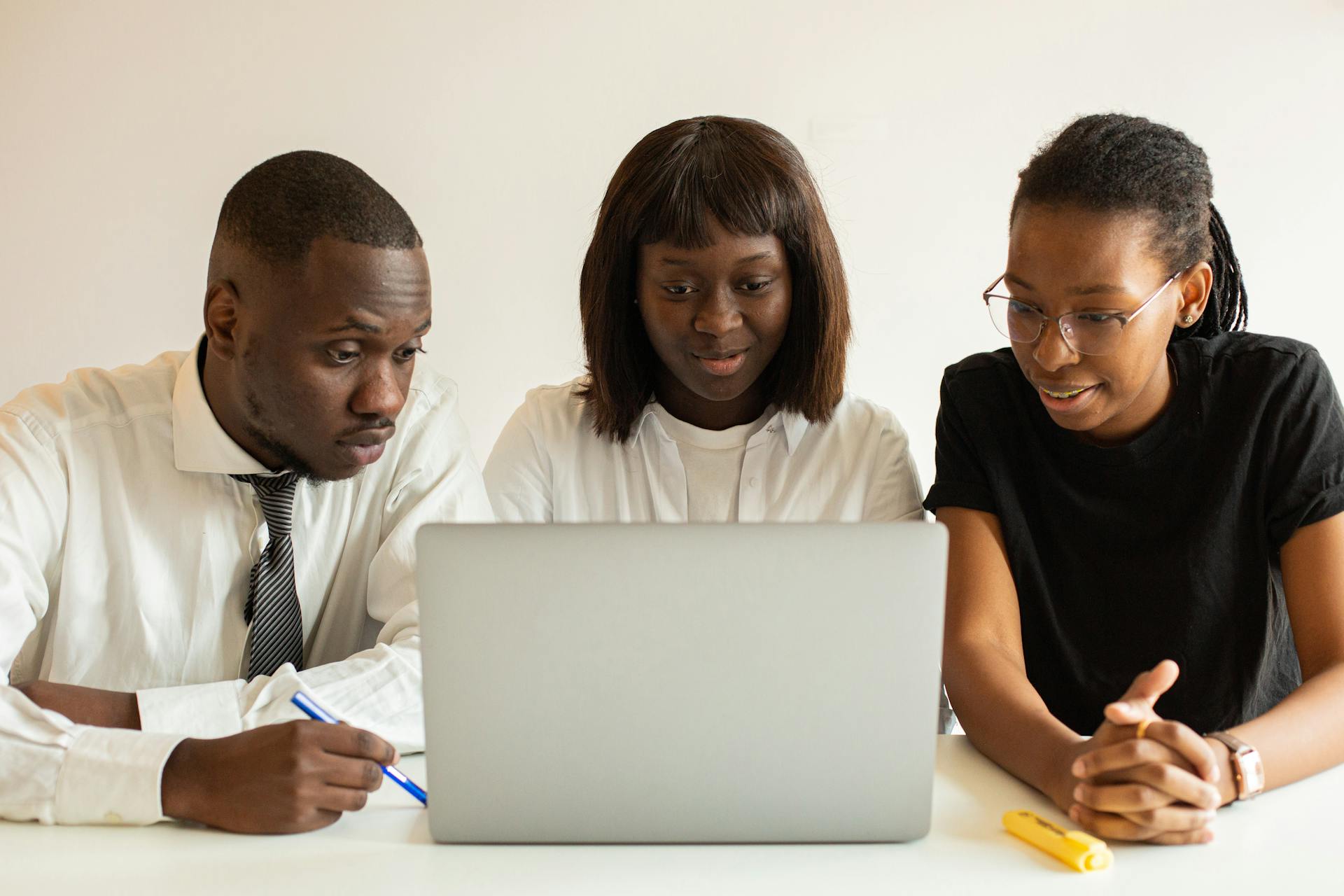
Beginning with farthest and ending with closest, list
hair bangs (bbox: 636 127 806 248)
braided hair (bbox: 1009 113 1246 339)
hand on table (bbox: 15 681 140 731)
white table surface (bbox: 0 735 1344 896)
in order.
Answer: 1. hair bangs (bbox: 636 127 806 248)
2. braided hair (bbox: 1009 113 1246 339)
3. hand on table (bbox: 15 681 140 731)
4. white table surface (bbox: 0 735 1344 896)

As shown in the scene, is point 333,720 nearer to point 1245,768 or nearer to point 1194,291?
point 1245,768

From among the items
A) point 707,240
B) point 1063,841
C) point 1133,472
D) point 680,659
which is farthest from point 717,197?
point 1063,841

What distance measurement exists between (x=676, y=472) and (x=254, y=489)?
2.16 ft

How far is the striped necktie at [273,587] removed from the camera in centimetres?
149

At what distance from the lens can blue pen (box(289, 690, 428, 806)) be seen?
1.12 meters

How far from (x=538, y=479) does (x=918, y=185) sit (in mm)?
1784

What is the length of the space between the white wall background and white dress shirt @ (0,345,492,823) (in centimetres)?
160

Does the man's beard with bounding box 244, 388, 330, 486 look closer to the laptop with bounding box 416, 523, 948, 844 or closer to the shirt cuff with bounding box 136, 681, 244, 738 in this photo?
the shirt cuff with bounding box 136, 681, 244, 738

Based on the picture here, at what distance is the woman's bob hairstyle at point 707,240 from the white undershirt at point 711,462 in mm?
68

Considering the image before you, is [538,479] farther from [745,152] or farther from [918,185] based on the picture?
[918,185]

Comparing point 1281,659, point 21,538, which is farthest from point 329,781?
point 1281,659

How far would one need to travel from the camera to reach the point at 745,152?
174 cm

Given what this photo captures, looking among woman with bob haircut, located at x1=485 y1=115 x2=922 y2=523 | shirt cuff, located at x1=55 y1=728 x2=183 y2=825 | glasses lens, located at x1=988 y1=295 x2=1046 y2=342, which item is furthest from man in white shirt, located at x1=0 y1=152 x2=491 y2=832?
glasses lens, located at x1=988 y1=295 x2=1046 y2=342

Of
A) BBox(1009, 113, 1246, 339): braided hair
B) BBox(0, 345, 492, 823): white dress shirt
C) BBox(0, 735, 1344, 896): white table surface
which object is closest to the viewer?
BBox(0, 735, 1344, 896): white table surface
